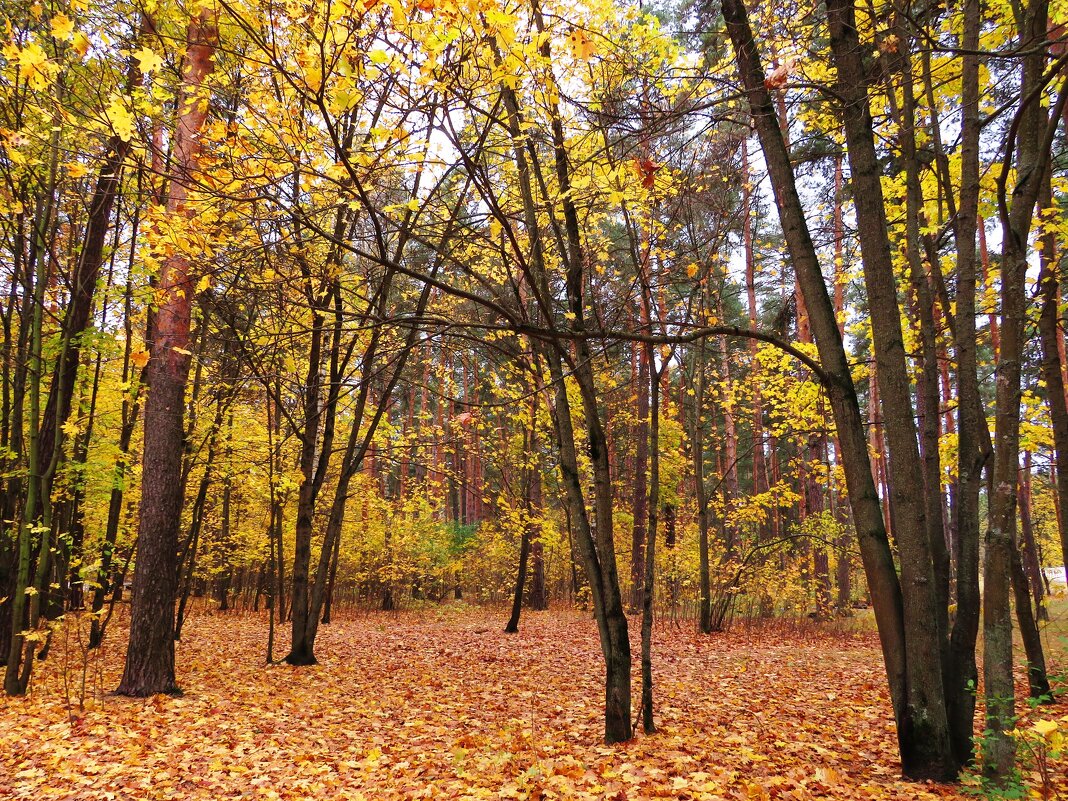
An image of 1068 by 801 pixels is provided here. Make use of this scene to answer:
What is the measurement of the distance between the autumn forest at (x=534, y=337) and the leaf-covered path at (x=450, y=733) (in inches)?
1.9

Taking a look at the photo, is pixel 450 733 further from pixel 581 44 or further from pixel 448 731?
pixel 581 44

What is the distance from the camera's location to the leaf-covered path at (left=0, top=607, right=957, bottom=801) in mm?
3904

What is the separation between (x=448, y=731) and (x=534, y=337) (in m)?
3.64

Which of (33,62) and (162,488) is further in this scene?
(162,488)

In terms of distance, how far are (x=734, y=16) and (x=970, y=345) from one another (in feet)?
8.97

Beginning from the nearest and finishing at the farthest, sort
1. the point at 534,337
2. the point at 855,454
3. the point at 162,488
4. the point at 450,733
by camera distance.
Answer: the point at 855,454 → the point at 534,337 → the point at 450,733 → the point at 162,488

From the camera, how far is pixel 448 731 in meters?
5.43

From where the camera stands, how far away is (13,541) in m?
7.94

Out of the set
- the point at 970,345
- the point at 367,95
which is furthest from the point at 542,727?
the point at 367,95

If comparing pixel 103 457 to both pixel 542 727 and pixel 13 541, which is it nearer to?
pixel 13 541

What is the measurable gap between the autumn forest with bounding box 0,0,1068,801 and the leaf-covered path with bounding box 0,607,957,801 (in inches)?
1.9

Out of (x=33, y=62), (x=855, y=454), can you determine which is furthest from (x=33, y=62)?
(x=855, y=454)

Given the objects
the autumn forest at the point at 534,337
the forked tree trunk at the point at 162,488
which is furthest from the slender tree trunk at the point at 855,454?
the forked tree trunk at the point at 162,488

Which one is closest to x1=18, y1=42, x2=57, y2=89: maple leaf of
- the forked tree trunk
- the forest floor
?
the forked tree trunk
